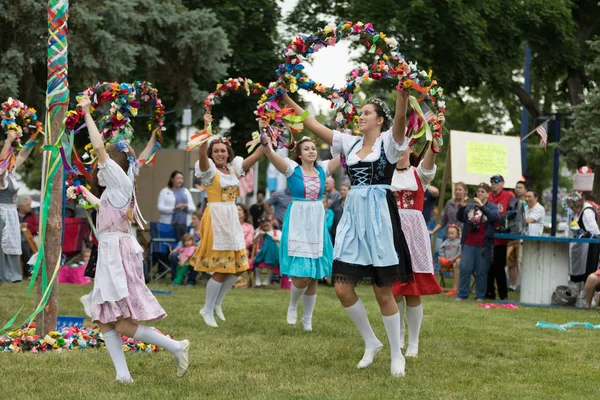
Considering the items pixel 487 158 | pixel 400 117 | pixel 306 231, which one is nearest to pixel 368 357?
pixel 400 117

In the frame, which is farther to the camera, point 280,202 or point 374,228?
point 280,202

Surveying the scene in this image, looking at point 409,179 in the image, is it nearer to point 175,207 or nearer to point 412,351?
point 412,351

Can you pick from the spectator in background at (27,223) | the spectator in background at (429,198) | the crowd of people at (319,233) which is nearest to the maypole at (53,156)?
the crowd of people at (319,233)

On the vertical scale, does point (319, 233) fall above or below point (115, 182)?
below

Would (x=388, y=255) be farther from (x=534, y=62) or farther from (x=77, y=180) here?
(x=534, y=62)

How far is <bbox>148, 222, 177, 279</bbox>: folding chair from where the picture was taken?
17.9m

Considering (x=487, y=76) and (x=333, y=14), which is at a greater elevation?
(x=333, y=14)

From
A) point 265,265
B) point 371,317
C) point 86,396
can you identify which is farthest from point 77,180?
point 265,265

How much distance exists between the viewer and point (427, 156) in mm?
8109

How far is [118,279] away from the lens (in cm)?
666

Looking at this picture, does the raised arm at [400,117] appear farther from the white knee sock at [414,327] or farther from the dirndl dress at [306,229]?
the dirndl dress at [306,229]

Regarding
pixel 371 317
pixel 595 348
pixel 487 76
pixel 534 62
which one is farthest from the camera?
pixel 534 62

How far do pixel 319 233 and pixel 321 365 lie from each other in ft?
9.15

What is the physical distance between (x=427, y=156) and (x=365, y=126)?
1061 millimetres
